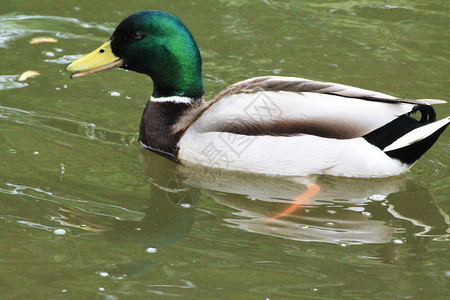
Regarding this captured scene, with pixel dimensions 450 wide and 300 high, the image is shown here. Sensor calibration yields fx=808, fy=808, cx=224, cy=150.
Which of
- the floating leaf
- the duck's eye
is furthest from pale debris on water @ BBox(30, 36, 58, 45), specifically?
the duck's eye

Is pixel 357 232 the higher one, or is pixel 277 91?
pixel 277 91

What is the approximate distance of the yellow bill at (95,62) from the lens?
7129 mm

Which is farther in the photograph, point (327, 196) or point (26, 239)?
point (327, 196)

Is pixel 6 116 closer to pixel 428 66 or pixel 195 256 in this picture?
pixel 195 256

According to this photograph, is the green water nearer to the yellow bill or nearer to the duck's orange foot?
the duck's orange foot

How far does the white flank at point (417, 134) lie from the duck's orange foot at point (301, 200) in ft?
2.37

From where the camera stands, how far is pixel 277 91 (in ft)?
22.6

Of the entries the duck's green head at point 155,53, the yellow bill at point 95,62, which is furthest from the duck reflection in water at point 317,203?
the yellow bill at point 95,62

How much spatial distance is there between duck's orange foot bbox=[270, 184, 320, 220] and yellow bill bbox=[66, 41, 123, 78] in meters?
2.06

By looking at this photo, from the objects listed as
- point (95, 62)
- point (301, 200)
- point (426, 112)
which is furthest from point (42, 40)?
point (426, 112)

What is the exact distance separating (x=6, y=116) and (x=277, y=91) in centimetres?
269

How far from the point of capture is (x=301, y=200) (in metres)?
6.69

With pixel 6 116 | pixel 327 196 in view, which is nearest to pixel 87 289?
pixel 327 196

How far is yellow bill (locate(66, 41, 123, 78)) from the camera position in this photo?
7.13 metres
